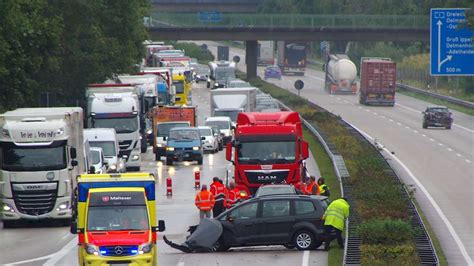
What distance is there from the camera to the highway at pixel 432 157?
38969 millimetres

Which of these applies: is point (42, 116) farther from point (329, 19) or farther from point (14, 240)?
point (329, 19)

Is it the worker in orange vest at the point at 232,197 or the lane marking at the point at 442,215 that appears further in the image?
the worker in orange vest at the point at 232,197

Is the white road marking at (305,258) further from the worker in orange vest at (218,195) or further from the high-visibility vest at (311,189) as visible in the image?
the high-visibility vest at (311,189)

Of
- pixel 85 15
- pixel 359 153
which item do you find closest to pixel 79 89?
pixel 85 15

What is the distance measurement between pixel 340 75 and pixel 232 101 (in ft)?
153

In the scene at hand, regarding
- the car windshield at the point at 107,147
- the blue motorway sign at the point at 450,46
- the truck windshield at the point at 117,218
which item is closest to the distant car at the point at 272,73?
the car windshield at the point at 107,147

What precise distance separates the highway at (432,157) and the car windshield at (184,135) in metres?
9.23

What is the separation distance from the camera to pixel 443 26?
34.0 metres

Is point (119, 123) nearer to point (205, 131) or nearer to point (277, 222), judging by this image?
point (205, 131)

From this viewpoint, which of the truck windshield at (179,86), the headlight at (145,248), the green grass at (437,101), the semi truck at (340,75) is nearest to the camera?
the headlight at (145,248)

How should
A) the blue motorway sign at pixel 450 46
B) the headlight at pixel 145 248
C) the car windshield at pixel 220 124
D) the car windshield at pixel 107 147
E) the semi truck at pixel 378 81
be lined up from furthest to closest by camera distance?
the semi truck at pixel 378 81, the car windshield at pixel 220 124, the car windshield at pixel 107 147, the blue motorway sign at pixel 450 46, the headlight at pixel 145 248

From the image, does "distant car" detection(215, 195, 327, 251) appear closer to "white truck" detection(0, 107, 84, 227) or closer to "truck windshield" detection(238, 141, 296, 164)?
"white truck" detection(0, 107, 84, 227)

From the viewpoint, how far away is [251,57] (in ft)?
411

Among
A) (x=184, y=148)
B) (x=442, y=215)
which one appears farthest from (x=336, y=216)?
(x=184, y=148)
